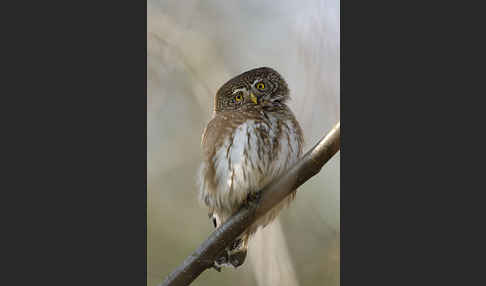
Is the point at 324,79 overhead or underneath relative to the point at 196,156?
overhead

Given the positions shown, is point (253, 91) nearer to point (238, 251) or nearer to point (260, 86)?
point (260, 86)

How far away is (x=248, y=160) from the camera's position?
2.72 m

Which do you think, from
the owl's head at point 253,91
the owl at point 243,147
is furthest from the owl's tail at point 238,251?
the owl's head at point 253,91

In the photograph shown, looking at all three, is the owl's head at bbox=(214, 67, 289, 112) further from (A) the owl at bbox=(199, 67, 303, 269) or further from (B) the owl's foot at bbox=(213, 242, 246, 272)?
(B) the owl's foot at bbox=(213, 242, 246, 272)

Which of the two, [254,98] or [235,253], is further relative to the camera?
[254,98]

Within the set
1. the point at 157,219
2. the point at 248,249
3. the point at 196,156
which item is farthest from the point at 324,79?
the point at 157,219

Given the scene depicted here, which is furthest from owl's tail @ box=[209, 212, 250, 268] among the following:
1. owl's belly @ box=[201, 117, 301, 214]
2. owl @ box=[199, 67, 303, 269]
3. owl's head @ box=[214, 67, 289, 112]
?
owl's head @ box=[214, 67, 289, 112]

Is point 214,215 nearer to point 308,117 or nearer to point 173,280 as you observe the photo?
point 173,280

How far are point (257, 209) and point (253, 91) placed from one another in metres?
0.64

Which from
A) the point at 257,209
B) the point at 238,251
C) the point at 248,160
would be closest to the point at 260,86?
the point at 248,160

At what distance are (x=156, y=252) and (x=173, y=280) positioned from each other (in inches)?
6.9

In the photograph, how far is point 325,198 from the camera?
8.86 feet

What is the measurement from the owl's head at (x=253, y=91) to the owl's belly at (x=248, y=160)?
117 millimetres

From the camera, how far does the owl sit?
8.87ft
